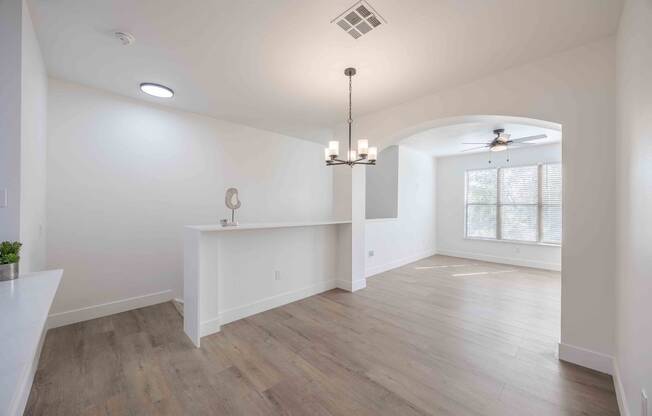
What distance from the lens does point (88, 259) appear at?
3.14 meters

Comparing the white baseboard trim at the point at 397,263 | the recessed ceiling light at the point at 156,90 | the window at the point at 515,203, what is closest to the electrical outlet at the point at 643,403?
the white baseboard trim at the point at 397,263

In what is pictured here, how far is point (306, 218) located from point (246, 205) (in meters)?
1.43

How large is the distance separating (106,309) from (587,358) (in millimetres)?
5120

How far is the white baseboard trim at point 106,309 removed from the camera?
2.93 m

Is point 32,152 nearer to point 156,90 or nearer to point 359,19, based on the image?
point 156,90

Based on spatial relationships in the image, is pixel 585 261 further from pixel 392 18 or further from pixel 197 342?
pixel 197 342

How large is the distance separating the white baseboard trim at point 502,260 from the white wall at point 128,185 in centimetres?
559

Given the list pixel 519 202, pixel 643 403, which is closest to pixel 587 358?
pixel 643 403

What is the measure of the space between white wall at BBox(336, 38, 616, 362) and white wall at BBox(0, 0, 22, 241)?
4190 millimetres

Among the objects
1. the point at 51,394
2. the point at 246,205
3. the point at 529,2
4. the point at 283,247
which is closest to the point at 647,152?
the point at 529,2

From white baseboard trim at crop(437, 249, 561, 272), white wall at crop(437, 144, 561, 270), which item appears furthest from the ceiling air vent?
white baseboard trim at crop(437, 249, 561, 272)

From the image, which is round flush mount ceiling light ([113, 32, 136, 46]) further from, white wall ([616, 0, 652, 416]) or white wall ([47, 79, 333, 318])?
white wall ([616, 0, 652, 416])

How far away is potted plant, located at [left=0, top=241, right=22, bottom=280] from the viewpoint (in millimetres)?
1586

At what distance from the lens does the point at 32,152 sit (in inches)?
85.6
